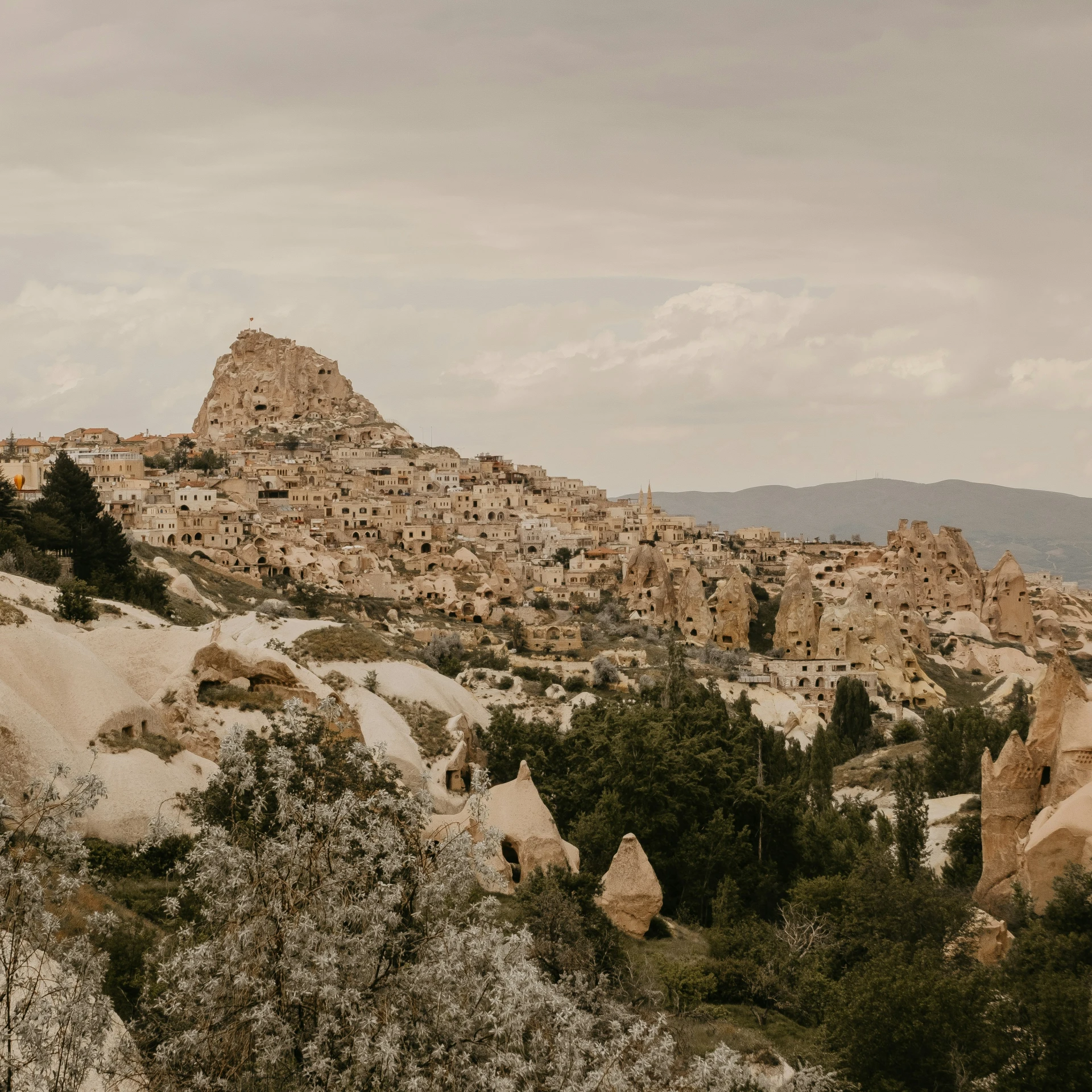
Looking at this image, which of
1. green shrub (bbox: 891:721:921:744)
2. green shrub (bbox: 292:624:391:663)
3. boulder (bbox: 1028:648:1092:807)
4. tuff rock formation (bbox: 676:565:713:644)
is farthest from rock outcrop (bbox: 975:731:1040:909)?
tuff rock formation (bbox: 676:565:713:644)

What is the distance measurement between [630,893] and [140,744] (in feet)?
34.4

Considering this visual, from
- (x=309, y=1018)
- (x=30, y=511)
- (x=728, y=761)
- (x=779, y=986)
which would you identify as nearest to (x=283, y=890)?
(x=309, y=1018)

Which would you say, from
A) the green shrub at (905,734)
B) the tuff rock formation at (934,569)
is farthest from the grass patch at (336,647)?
the tuff rock formation at (934,569)

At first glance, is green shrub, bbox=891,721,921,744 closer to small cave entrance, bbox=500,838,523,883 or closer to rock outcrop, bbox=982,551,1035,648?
small cave entrance, bbox=500,838,523,883

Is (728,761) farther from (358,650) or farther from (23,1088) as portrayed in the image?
(23,1088)

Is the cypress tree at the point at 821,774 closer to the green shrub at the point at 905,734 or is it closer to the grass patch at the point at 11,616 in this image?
the green shrub at the point at 905,734

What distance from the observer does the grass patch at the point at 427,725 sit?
33344mm

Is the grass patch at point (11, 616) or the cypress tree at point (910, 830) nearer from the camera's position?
the grass patch at point (11, 616)

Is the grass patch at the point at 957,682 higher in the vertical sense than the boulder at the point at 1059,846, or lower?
lower

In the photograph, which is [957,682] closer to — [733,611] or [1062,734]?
[733,611]

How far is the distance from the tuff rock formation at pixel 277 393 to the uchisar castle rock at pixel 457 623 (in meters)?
0.43

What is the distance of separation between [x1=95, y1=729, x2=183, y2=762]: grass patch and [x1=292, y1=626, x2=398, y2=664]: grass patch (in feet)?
37.1

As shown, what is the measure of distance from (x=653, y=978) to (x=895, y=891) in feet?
20.0

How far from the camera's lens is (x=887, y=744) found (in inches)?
2384
